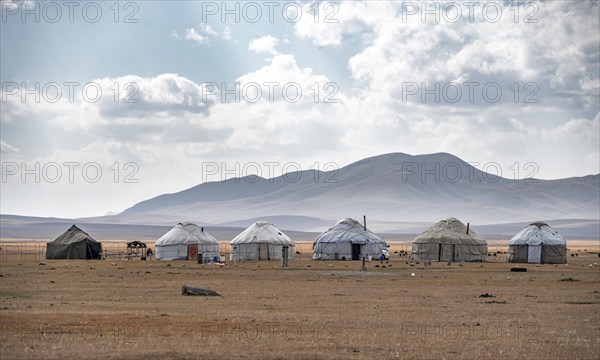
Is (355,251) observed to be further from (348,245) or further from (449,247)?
(449,247)

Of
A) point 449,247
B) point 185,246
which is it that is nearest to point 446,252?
point 449,247

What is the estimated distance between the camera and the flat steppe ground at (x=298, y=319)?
60.4 ft

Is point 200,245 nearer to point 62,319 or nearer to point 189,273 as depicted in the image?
point 189,273

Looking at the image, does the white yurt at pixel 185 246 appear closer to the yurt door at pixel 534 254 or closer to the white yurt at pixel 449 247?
the white yurt at pixel 449 247

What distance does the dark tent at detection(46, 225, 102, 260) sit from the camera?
72625 millimetres

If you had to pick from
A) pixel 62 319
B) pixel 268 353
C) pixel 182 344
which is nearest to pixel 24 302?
pixel 62 319

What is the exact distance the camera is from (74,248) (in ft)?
239

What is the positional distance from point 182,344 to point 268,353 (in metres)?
2.04

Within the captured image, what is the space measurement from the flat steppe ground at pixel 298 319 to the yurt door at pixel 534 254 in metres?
28.7

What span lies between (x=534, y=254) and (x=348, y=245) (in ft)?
47.1

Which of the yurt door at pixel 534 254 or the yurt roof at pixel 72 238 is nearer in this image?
the yurt door at pixel 534 254

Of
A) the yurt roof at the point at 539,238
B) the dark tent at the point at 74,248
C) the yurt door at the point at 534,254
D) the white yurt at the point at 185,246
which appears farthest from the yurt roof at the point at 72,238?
the yurt door at the point at 534,254

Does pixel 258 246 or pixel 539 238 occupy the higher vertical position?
pixel 539 238

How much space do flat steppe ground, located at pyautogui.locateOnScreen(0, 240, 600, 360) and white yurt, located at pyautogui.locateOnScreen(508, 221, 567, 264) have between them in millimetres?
28716
